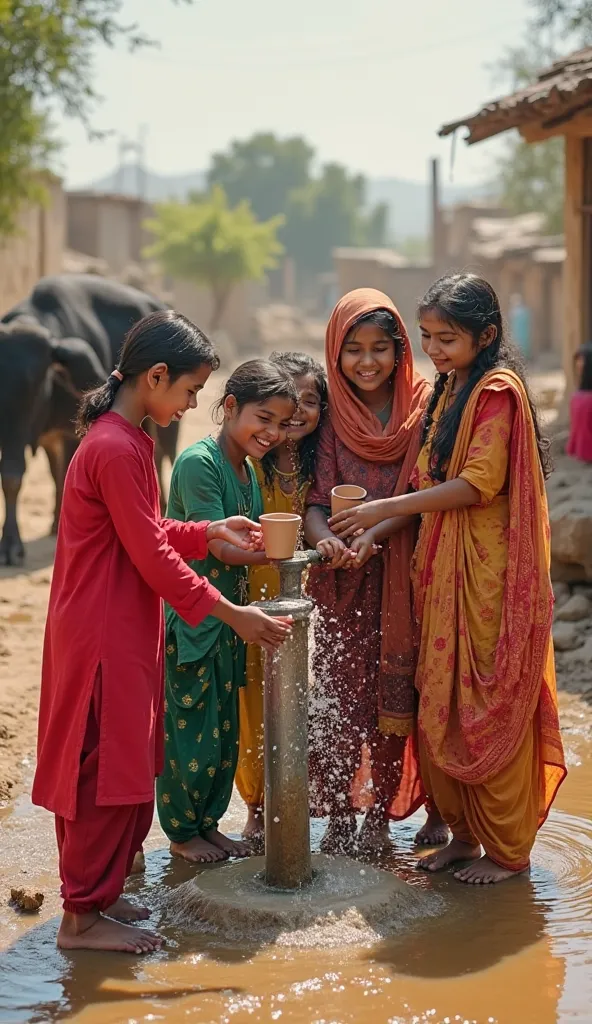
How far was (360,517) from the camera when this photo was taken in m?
4.00

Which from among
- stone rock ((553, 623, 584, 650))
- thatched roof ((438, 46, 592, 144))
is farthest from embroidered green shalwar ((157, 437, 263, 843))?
thatched roof ((438, 46, 592, 144))

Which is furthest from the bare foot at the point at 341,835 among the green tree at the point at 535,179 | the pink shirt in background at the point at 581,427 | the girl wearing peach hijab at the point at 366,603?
the green tree at the point at 535,179

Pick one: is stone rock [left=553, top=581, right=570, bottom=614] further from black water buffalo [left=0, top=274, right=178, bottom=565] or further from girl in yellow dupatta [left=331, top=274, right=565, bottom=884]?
black water buffalo [left=0, top=274, right=178, bottom=565]

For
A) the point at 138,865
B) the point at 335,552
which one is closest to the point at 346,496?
the point at 335,552

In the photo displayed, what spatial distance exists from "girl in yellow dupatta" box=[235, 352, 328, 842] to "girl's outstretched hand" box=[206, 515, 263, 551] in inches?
21.5

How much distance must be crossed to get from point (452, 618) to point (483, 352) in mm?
808

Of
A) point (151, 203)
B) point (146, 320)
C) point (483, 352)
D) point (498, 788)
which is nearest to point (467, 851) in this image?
point (498, 788)

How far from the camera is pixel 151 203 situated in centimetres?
4150

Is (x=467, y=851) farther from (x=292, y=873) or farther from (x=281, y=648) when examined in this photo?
(x=281, y=648)

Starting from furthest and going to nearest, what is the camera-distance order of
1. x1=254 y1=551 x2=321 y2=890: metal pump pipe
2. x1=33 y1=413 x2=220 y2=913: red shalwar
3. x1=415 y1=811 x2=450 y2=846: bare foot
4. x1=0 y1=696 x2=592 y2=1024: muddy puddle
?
x1=415 y1=811 x2=450 y2=846: bare foot, x1=254 y1=551 x2=321 y2=890: metal pump pipe, x1=33 y1=413 x2=220 y2=913: red shalwar, x1=0 y1=696 x2=592 y2=1024: muddy puddle

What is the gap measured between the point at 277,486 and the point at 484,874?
1396mm

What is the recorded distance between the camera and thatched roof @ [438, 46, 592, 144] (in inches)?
316

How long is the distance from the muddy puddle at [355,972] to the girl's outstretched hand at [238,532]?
1.08m

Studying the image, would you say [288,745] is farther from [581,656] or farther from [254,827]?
[581,656]
